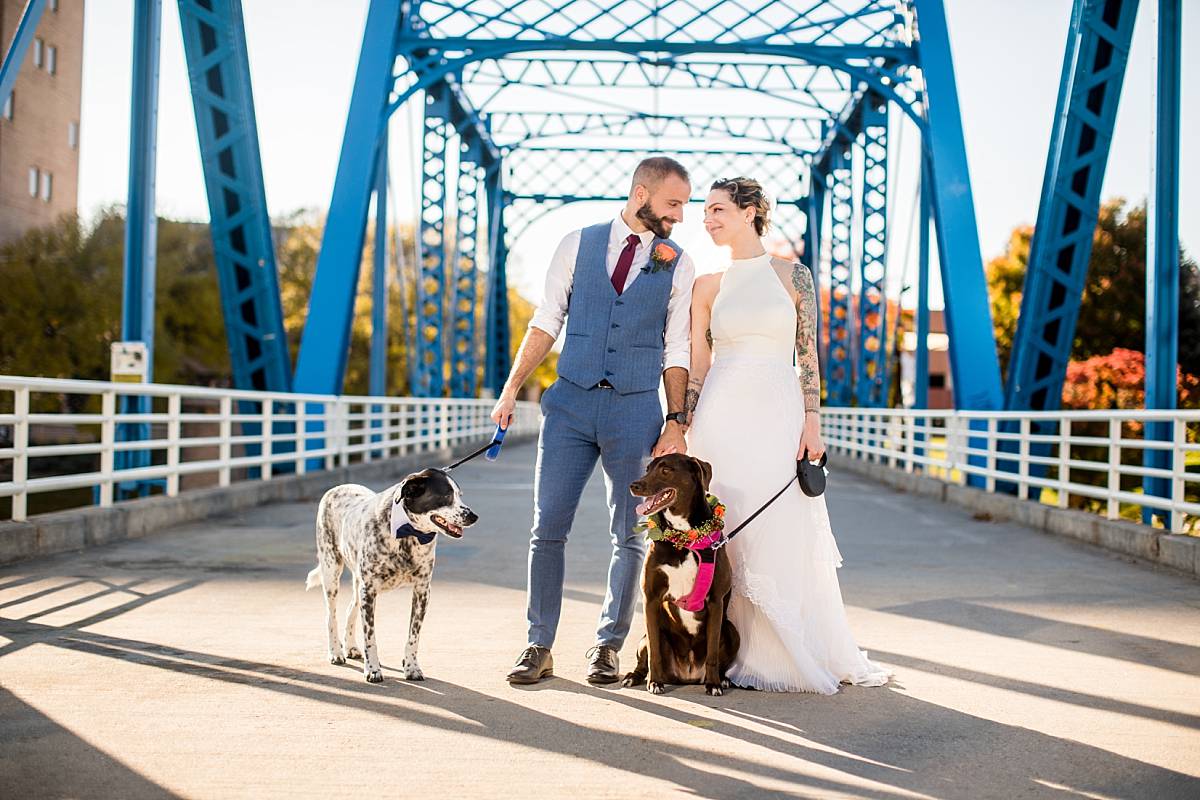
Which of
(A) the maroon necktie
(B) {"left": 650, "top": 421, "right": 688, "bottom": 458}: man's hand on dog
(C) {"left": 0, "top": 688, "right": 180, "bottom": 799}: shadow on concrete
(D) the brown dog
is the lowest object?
(C) {"left": 0, "top": 688, "right": 180, "bottom": 799}: shadow on concrete

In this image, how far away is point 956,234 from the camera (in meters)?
17.0

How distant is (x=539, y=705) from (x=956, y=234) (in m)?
13.6

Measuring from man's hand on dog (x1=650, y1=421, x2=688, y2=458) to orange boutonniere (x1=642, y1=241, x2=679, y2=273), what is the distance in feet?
1.87

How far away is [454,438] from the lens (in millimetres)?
28406

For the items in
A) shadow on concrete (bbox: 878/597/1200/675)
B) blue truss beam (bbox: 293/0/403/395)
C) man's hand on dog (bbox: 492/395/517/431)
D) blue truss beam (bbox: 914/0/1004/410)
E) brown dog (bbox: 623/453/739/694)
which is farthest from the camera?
blue truss beam (bbox: 293/0/403/395)

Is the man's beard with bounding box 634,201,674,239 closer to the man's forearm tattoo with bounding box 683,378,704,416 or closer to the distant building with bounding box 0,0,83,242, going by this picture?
the man's forearm tattoo with bounding box 683,378,704,416

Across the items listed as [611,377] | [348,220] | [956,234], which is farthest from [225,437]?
[956,234]

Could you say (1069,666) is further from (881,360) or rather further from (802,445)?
(881,360)

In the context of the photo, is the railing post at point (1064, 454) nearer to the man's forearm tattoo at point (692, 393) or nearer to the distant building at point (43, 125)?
the man's forearm tattoo at point (692, 393)

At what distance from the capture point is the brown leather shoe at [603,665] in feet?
16.4

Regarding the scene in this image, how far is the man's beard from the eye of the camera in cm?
504

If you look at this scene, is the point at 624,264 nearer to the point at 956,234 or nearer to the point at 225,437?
the point at 225,437

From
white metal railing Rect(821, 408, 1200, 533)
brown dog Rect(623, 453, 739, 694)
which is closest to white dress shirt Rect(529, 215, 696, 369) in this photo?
brown dog Rect(623, 453, 739, 694)

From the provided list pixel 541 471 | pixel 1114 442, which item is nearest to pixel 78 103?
pixel 1114 442
